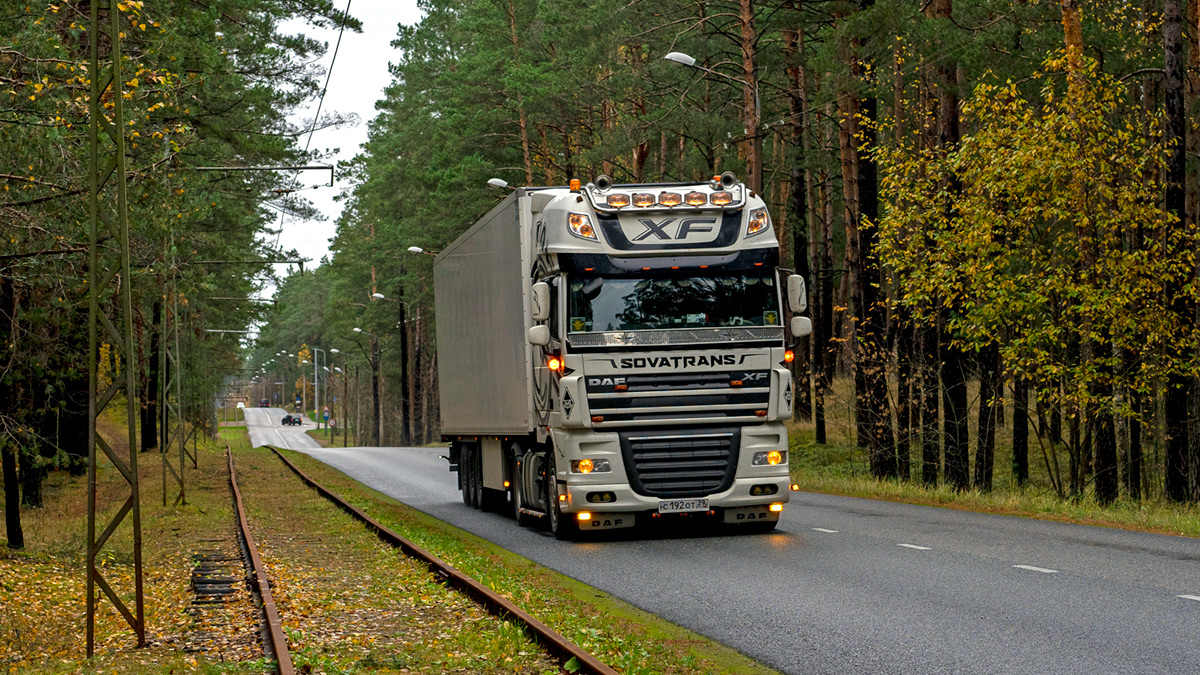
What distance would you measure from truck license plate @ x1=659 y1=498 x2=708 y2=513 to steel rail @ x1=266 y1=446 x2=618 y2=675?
2.83m

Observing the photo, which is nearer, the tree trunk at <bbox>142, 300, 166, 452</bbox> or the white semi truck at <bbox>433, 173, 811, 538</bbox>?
the white semi truck at <bbox>433, 173, 811, 538</bbox>

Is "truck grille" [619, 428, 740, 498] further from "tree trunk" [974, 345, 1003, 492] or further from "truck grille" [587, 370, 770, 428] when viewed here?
"tree trunk" [974, 345, 1003, 492]

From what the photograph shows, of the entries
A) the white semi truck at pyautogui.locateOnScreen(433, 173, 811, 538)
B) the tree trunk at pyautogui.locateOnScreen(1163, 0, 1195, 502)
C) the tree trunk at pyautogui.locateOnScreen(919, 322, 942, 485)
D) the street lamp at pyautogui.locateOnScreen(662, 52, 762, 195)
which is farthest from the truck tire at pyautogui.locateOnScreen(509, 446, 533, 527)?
the street lamp at pyautogui.locateOnScreen(662, 52, 762, 195)

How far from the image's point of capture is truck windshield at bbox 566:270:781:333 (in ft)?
50.7

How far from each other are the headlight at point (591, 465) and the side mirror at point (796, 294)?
117 inches

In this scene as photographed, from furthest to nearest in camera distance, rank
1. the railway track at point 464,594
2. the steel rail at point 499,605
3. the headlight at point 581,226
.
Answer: the headlight at point 581,226, the railway track at point 464,594, the steel rail at point 499,605

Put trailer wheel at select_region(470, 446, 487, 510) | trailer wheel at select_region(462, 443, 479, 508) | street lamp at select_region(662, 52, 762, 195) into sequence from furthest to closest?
1. street lamp at select_region(662, 52, 762, 195)
2. trailer wheel at select_region(462, 443, 479, 508)
3. trailer wheel at select_region(470, 446, 487, 510)

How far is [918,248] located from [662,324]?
855 cm

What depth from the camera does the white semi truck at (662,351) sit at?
15.4m

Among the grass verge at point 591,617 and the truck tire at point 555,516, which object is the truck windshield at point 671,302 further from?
the grass verge at point 591,617

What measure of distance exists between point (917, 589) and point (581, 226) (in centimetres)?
639

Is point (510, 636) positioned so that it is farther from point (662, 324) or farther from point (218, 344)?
point (218, 344)

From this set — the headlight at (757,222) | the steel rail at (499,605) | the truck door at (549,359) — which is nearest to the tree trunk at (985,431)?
the headlight at (757,222)

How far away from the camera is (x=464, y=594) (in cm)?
1187
